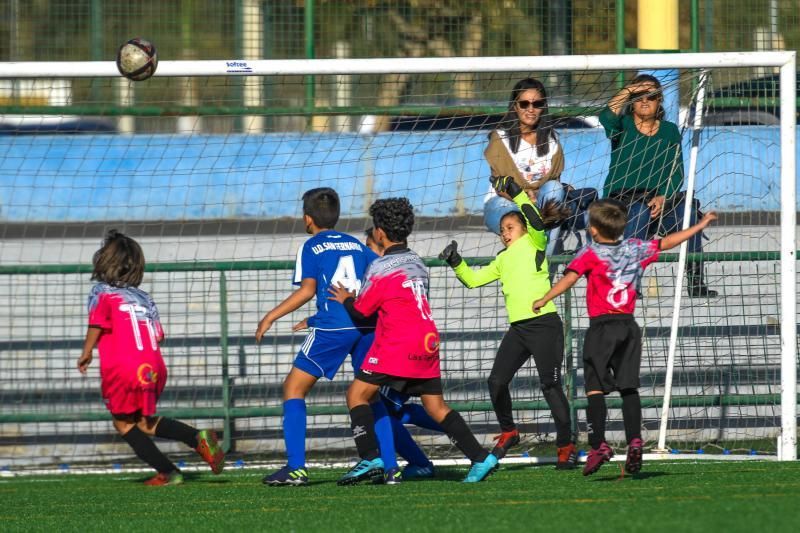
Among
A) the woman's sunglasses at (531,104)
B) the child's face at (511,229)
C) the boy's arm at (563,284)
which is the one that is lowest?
the boy's arm at (563,284)

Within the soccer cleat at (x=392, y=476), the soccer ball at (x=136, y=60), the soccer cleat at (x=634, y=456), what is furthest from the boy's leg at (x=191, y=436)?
the soccer cleat at (x=634, y=456)

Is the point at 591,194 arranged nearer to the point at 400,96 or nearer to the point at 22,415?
the point at 400,96

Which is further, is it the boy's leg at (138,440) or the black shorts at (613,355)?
the boy's leg at (138,440)

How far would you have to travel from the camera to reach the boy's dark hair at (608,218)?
653cm

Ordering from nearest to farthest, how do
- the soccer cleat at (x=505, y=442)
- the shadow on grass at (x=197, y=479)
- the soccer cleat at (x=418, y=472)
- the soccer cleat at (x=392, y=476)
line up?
1. the soccer cleat at (x=392, y=476)
2. the soccer cleat at (x=505, y=442)
3. the soccer cleat at (x=418, y=472)
4. the shadow on grass at (x=197, y=479)

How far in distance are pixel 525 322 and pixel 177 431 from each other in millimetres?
2257

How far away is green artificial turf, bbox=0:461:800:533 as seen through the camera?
493 centimetres

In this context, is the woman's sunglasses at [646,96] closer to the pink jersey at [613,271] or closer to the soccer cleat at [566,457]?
the pink jersey at [613,271]

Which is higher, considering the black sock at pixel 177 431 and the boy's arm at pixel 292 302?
the boy's arm at pixel 292 302

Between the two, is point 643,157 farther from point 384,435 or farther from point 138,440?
point 138,440

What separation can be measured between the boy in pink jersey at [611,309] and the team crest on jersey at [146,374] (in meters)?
2.52

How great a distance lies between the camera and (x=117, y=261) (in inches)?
299

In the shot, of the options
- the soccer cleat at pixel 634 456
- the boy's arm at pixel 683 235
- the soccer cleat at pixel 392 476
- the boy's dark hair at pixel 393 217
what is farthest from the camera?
the soccer cleat at pixel 392 476

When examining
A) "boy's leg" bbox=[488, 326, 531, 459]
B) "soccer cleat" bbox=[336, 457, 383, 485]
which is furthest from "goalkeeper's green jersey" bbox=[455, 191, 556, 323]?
"soccer cleat" bbox=[336, 457, 383, 485]
